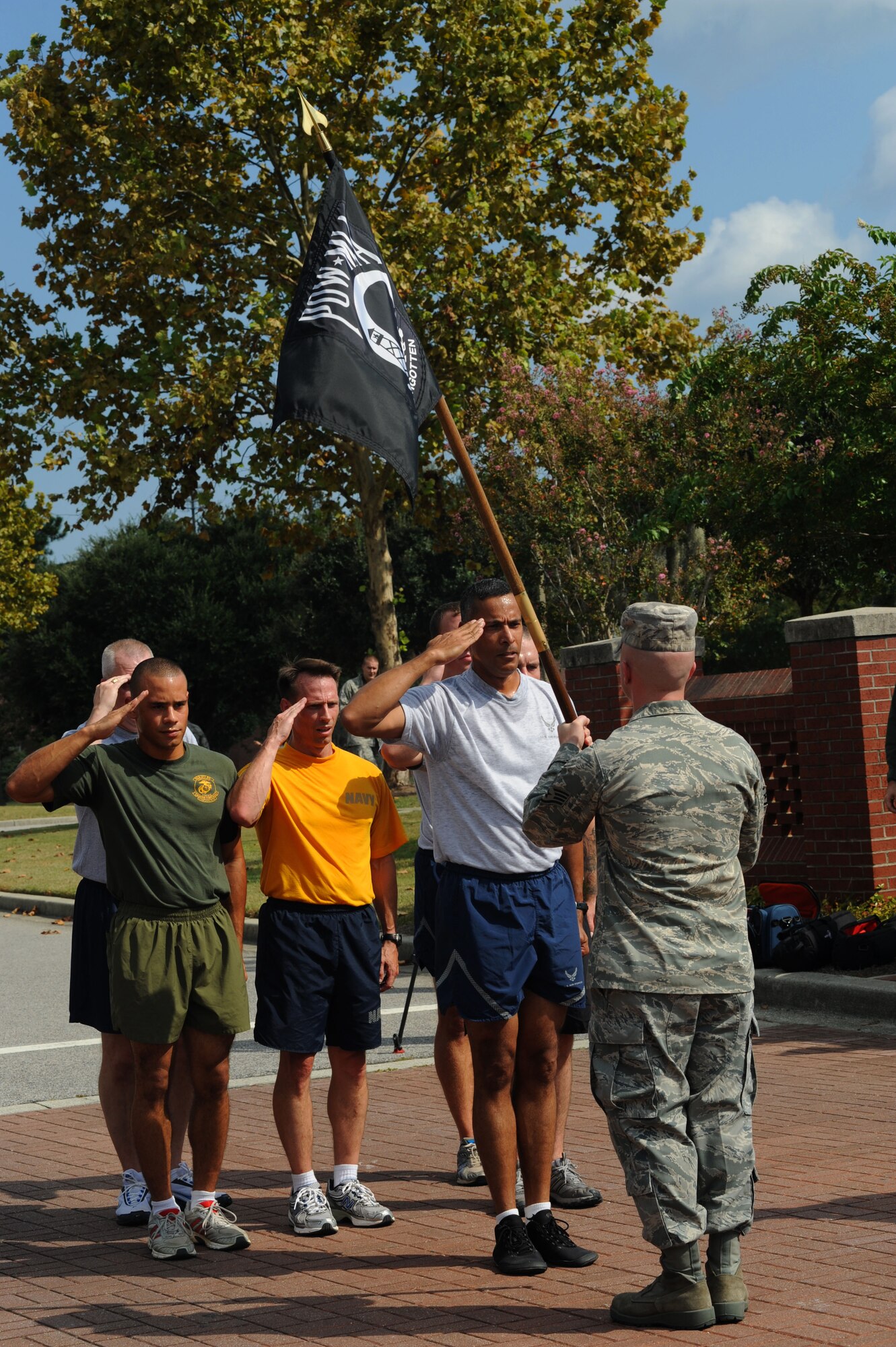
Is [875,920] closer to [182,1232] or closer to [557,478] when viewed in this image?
[182,1232]

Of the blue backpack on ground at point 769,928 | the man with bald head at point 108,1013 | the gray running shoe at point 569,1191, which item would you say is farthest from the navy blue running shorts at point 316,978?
the blue backpack on ground at point 769,928

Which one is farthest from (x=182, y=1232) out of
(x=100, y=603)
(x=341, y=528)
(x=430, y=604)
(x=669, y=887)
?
(x=100, y=603)

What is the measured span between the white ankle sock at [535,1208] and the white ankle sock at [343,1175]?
0.86 m

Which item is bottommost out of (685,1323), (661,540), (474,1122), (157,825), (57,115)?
(685,1323)

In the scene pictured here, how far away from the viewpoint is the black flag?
6.04m

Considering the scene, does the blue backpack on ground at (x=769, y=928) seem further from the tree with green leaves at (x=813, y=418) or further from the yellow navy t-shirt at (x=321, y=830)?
the tree with green leaves at (x=813, y=418)

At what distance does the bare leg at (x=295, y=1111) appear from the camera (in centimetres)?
552

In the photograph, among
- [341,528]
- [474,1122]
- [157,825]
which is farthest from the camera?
[341,528]

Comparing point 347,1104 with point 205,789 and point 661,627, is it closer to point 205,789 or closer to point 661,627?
point 205,789

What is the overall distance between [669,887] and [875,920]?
610cm

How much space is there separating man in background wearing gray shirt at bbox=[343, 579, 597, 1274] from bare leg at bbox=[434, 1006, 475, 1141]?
86 cm

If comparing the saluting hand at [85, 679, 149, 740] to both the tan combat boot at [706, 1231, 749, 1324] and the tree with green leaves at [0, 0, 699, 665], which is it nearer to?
the tan combat boot at [706, 1231, 749, 1324]

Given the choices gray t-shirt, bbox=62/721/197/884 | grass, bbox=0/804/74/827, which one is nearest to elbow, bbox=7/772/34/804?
gray t-shirt, bbox=62/721/197/884

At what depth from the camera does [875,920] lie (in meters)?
9.99
